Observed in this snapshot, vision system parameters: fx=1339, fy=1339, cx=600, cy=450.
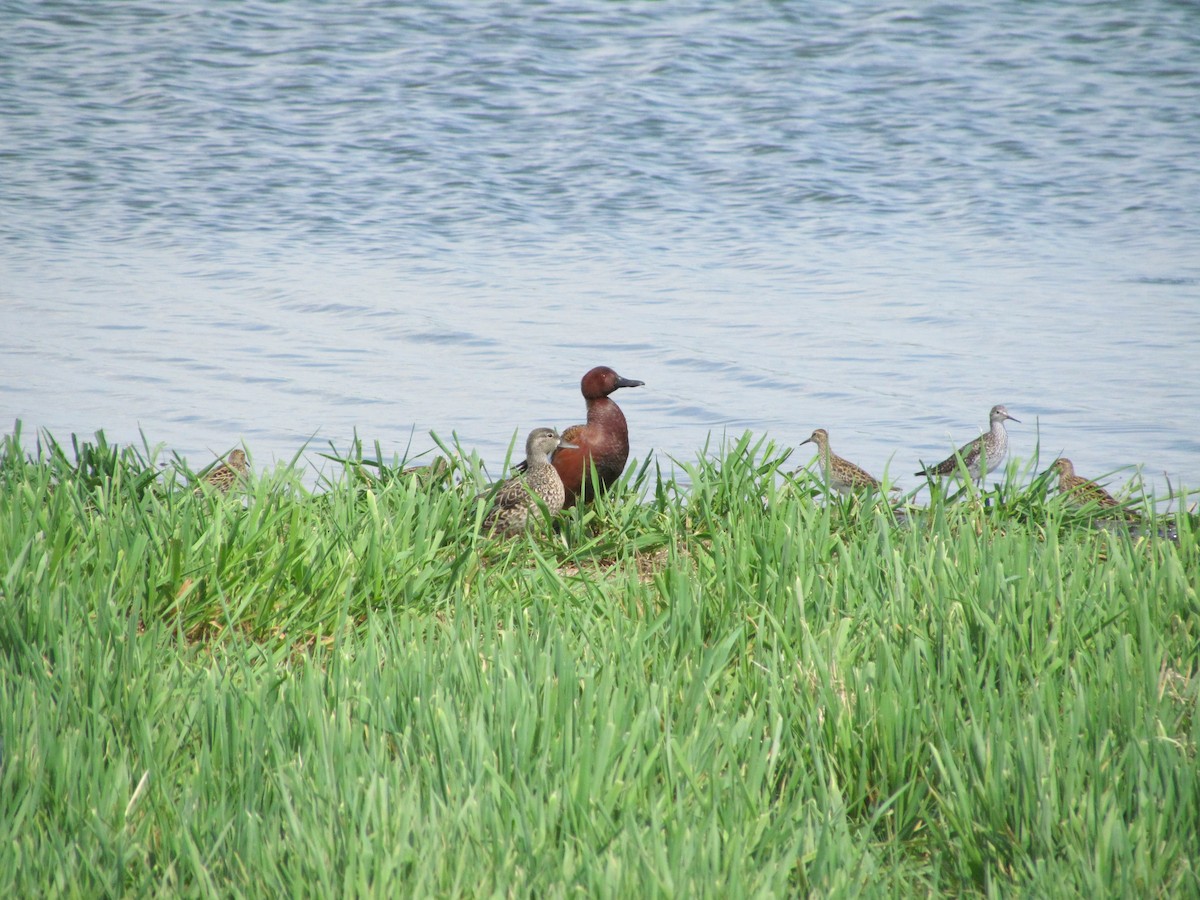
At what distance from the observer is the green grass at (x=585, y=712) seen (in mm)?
2459

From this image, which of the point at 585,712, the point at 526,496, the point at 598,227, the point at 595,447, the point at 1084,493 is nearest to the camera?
the point at 585,712

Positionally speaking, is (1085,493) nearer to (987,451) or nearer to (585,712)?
(987,451)

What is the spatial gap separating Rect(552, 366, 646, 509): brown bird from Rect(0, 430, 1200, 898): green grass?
42.4 inches

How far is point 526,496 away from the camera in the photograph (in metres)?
4.81

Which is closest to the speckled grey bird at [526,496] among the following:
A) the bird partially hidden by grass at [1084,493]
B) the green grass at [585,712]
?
the green grass at [585,712]

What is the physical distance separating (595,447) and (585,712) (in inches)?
104

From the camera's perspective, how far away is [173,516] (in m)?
4.16

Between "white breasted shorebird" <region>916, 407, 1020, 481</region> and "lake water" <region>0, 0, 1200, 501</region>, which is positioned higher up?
"lake water" <region>0, 0, 1200, 501</region>

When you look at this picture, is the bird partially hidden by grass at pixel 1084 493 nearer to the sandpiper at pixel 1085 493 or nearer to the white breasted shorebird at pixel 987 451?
the sandpiper at pixel 1085 493

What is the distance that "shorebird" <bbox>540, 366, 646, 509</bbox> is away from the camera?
5.40 metres

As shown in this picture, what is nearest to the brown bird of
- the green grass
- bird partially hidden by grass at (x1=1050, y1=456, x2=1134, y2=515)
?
the green grass

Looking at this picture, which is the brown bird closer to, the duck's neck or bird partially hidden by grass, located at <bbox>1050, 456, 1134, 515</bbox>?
the duck's neck

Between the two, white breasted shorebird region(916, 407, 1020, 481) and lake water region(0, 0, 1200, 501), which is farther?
lake water region(0, 0, 1200, 501)

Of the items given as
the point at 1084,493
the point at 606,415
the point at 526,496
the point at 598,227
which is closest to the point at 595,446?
the point at 606,415
